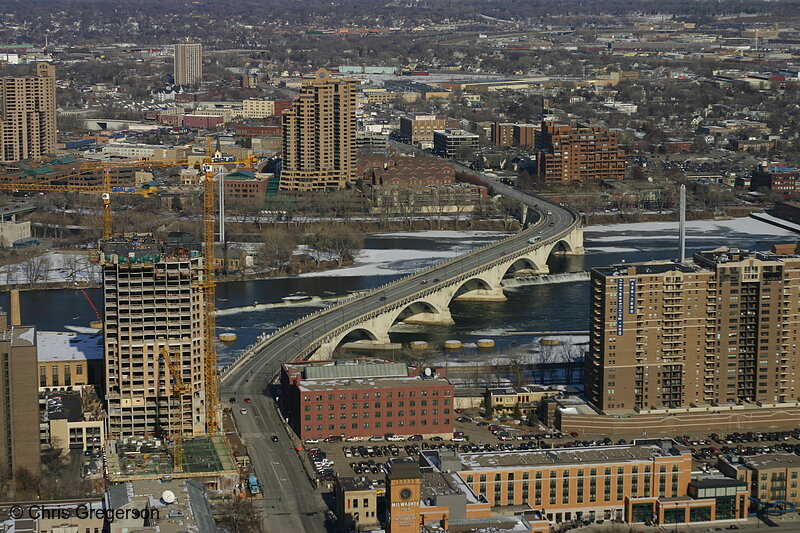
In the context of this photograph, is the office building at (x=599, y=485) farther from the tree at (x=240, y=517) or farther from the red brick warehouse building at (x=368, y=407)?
the red brick warehouse building at (x=368, y=407)

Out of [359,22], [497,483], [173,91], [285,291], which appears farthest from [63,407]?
[359,22]

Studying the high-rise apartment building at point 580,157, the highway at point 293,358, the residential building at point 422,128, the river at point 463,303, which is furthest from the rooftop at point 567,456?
the residential building at point 422,128

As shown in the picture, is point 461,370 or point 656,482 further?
point 461,370

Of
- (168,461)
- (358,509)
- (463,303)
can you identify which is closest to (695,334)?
(358,509)

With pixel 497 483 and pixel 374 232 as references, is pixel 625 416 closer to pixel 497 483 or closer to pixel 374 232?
pixel 497 483

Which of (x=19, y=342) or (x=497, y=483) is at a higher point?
(x=19, y=342)

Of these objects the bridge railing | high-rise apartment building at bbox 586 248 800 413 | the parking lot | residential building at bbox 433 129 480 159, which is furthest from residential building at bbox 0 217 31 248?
high-rise apartment building at bbox 586 248 800 413

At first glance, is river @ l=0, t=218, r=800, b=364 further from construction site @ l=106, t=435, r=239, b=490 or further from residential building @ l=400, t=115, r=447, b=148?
residential building @ l=400, t=115, r=447, b=148

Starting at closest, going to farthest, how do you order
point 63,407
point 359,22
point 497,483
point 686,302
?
point 497,483 → point 63,407 → point 686,302 → point 359,22
